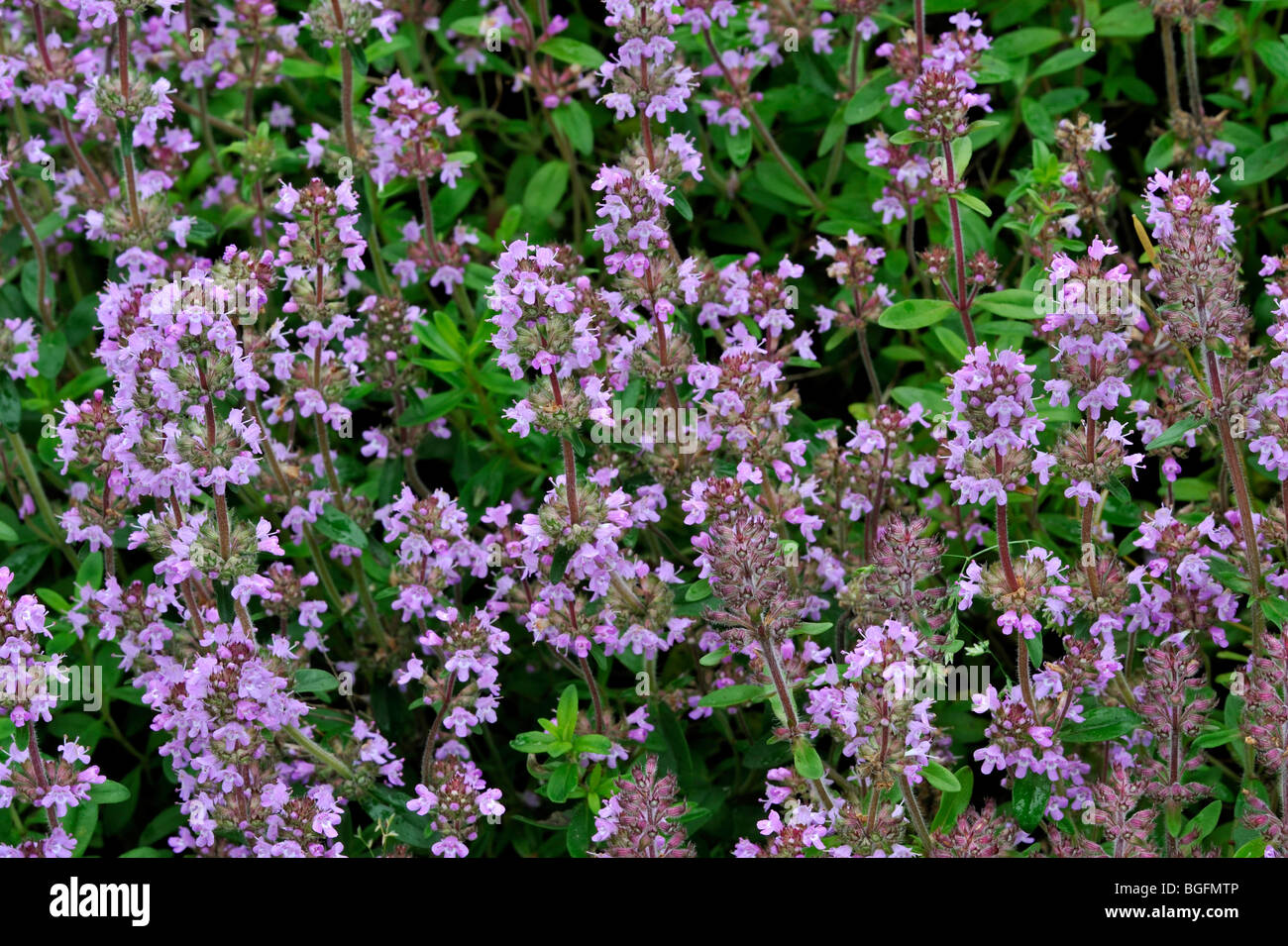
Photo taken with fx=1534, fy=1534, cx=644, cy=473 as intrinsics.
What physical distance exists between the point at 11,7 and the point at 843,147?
2.90m

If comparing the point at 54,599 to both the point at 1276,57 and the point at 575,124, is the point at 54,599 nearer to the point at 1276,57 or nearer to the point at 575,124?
the point at 575,124

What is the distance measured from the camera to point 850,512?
13.9 ft

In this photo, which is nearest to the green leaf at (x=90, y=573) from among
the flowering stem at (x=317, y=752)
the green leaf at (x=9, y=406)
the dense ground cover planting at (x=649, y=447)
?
the dense ground cover planting at (x=649, y=447)

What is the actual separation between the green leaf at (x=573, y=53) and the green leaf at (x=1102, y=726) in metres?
2.60

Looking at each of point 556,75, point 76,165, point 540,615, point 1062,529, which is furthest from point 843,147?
point 76,165

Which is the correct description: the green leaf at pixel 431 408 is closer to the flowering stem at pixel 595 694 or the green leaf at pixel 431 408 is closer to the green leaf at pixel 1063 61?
the flowering stem at pixel 595 694

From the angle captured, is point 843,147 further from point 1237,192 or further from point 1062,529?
point 1062,529

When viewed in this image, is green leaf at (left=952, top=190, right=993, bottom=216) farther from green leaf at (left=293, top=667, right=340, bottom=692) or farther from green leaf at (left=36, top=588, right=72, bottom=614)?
green leaf at (left=36, top=588, right=72, bottom=614)

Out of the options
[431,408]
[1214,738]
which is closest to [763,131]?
[431,408]

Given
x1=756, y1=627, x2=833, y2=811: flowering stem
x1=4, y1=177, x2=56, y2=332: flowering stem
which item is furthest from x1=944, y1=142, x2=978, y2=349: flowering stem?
x1=4, y1=177, x2=56, y2=332: flowering stem

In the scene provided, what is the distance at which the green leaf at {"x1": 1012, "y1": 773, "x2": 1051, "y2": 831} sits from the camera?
11.6 feet

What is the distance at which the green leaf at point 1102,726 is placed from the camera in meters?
3.55

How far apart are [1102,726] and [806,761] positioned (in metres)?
0.74

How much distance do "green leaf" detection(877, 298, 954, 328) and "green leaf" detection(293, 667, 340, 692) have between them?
1.75m
